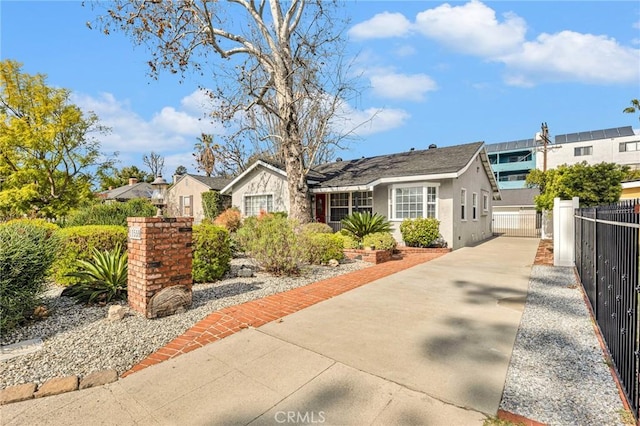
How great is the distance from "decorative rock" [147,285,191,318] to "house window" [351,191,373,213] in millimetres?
11740

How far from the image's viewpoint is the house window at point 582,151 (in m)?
41.2

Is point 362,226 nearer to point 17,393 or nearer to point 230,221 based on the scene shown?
point 230,221

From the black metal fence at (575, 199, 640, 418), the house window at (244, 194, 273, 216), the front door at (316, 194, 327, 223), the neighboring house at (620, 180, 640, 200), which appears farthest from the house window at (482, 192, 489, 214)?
the black metal fence at (575, 199, 640, 418)

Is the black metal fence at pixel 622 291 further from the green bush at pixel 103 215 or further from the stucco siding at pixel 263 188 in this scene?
the stucco siding at pixel 263 188

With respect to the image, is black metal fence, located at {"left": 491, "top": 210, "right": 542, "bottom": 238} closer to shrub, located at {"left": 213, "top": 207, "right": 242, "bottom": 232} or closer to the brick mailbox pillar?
shrub, located at {"left": 213, "top": 207, "right": 242, "bottom": 232}

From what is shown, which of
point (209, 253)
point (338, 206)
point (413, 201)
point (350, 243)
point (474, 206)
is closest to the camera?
point (209, 253)

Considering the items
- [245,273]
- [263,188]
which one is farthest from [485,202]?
[245,273]

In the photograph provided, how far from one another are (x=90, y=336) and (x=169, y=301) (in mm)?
1019

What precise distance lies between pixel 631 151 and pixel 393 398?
53177 millimetres

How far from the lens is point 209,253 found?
6.77 meters

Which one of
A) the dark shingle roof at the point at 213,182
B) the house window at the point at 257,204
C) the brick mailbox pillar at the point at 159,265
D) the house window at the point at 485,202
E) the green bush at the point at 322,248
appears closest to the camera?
the brick mailbox pillar at the point at 159,265

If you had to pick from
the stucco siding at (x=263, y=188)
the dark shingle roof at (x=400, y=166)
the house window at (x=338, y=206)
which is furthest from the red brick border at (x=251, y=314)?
the stucco siding at (x=263, y=188)

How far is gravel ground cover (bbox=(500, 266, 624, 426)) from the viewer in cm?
254

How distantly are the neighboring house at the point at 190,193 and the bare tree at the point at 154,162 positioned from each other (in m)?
29.3
